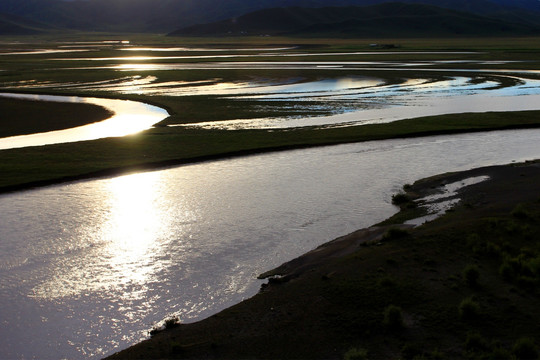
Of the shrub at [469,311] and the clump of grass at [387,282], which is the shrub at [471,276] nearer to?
the shrub at [469,311]

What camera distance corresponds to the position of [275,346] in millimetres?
13062

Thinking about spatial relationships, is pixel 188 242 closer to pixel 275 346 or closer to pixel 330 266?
pixel 330 266

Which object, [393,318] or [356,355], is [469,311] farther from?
[356,355]

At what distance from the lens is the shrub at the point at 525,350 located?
11.8 m

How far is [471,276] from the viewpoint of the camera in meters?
15.3

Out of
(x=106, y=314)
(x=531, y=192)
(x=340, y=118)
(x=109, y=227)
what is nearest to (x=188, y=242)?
(x=109, y=227)

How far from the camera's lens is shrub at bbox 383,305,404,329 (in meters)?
13.3

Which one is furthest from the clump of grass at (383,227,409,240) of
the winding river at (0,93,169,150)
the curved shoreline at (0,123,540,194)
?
the winding river at (0,93,169,150)

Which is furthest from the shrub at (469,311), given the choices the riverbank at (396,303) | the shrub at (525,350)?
the shrub at (525,350)

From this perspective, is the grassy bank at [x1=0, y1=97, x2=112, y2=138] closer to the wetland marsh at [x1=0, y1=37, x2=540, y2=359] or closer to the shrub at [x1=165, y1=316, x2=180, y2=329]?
the wetland marsh at [x1=0, y1=37, x2=540, y2=359]

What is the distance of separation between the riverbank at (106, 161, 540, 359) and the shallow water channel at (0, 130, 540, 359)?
1.36m

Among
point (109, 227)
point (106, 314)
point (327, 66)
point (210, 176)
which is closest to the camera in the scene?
point (106, 314)

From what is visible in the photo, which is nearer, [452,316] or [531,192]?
[452,316]

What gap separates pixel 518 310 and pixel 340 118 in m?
35.7
